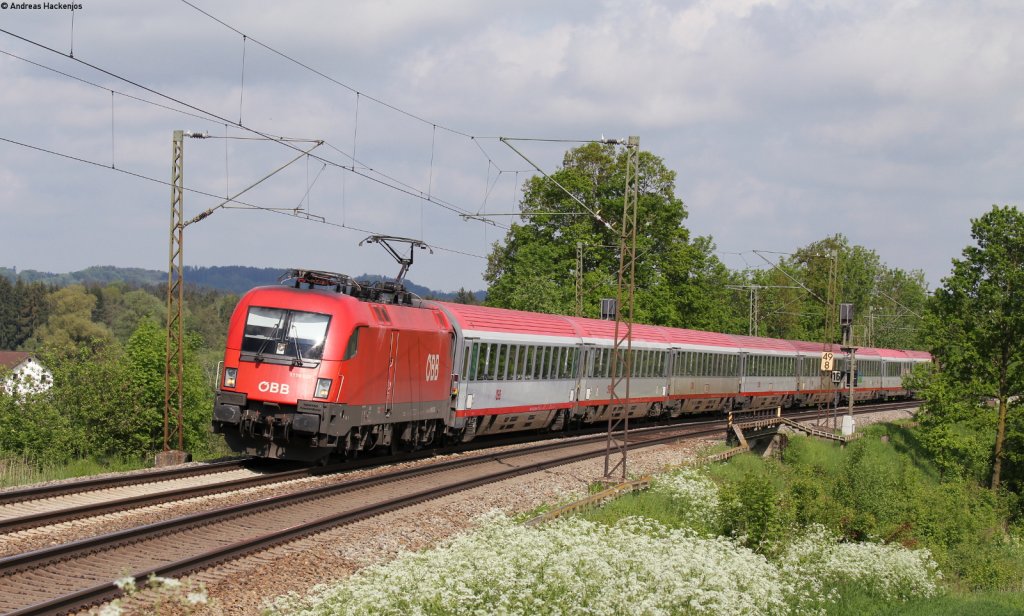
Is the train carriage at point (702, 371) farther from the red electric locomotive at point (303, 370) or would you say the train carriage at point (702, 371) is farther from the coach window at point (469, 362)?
the red electric locomotive at point (303, 370)

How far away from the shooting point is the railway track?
10055 mm

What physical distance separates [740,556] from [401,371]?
1136cm

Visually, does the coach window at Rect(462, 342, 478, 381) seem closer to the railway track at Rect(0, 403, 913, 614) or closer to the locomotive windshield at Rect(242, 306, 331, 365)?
the railway track at Rect(0, 403, 913, 614)

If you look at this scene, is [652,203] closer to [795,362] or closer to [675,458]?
[795,362]

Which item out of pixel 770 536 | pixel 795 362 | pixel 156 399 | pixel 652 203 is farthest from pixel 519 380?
pixel 652 203

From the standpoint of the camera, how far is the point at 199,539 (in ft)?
42.3

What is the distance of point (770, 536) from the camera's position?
723 inches

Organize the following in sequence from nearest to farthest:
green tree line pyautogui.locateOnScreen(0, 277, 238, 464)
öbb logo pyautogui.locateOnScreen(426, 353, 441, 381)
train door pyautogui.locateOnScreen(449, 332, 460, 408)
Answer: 1. öbb logo pyautogui.locateOnScreen(426, 353, 441, 381)
2. train door pyautogui.locateOnScreen(449, 332, 460, 408)
3. green tree line pyautogui.locateOnScreen(0, 277, 238, 464)

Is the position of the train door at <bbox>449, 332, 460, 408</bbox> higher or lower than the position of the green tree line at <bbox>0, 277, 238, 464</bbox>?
higher

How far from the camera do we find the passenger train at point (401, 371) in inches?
732

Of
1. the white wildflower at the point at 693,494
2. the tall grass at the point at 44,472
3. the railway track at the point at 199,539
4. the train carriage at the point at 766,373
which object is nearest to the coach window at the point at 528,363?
the white wildflower at the point at 693,494

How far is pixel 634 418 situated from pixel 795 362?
20974 millimetres

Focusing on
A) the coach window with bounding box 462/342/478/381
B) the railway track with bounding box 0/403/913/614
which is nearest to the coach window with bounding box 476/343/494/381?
the coach window with bounding box 462/342/478/381

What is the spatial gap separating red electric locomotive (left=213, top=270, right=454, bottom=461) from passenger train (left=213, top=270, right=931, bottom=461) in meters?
0.02
